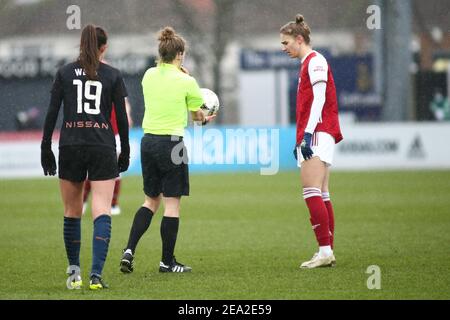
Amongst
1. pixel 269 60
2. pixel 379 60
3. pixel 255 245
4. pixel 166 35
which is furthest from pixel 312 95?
pixel 269 60

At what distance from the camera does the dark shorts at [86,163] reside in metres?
8.43

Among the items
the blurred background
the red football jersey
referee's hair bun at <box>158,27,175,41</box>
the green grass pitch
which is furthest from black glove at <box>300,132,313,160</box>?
the blurred background

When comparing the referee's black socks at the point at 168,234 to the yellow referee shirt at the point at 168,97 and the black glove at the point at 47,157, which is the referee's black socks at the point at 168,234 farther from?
the black glove at the point at 47,157

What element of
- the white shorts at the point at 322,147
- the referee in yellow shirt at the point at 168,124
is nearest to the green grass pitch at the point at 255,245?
the referee in yellow shirt at the point at 168,124

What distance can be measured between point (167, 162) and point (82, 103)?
141cm

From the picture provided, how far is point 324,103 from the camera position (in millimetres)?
9961

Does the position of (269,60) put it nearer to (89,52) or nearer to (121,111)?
(121,111)

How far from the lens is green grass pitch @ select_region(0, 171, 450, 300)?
28.1ft

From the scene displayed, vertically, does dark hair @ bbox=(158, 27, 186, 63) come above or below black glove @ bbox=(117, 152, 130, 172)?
above

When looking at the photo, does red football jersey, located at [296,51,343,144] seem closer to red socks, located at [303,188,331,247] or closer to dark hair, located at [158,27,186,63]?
red socks, located at [303,188,331,247]

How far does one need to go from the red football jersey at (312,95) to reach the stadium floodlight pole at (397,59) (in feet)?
65.7

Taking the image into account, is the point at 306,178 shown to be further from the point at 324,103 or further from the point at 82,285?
the point at 82,285

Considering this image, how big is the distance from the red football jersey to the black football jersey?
2.12 meters
